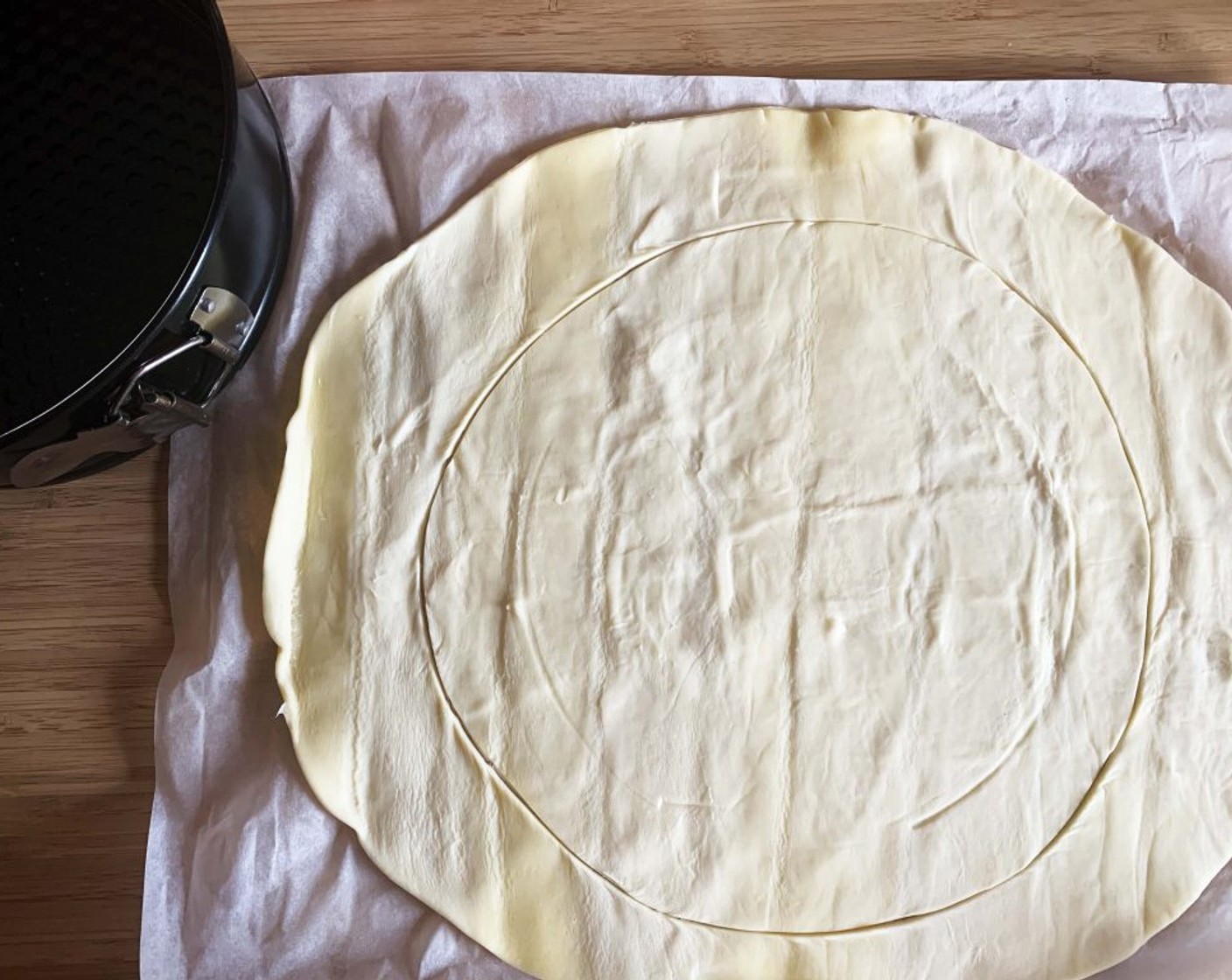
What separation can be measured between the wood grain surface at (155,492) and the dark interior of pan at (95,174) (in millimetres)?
174

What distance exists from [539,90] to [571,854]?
66cm

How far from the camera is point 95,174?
753mm

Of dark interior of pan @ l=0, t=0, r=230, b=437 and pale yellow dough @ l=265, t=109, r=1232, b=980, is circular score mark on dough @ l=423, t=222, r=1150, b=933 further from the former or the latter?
dark interior of pan @ l=0, t=0, r=230, b=437

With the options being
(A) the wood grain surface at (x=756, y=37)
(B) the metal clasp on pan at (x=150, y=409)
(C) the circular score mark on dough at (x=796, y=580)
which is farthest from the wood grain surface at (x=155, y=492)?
(C) the circular score mark on dough at (x=796, y=580)

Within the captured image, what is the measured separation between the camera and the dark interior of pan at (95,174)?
2.39 ft

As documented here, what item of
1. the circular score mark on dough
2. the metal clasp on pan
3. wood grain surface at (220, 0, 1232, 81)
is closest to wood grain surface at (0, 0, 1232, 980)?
wood grain surface at (220, 0, 1232, 81)

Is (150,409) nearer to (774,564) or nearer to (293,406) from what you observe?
(293,406)

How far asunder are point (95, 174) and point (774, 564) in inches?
23.7

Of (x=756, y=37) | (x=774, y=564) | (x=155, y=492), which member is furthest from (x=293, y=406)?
(x=756, y=37)

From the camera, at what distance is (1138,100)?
887 millimetres

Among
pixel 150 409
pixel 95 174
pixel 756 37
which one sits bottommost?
pixel 150 409

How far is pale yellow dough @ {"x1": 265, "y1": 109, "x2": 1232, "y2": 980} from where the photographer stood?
0.77m

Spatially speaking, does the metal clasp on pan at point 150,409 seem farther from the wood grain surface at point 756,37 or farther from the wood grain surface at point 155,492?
the wood grain surface at point 756,37

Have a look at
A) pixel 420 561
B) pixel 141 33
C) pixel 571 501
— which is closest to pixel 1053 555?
pixel 571 501
